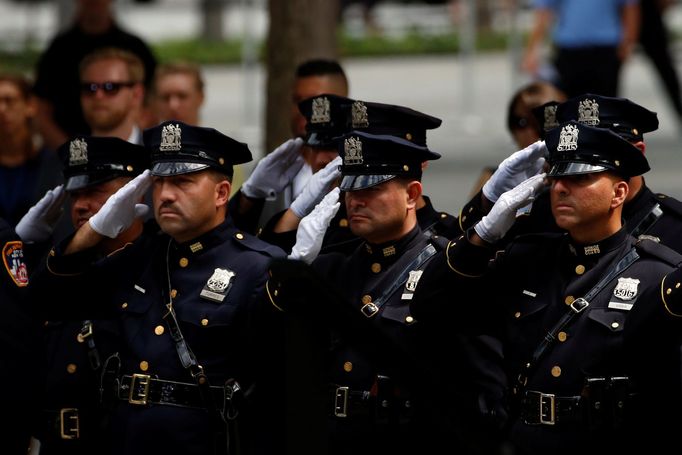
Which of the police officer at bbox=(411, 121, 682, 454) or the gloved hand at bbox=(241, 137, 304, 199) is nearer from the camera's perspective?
the police officer at bbox=(411, 121, 682, 454)

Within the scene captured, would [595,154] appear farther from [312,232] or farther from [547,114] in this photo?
[312,232]

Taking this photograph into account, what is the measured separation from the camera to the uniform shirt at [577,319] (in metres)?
5.03

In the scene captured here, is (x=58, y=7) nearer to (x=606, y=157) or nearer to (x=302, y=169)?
(x=302, y=169)

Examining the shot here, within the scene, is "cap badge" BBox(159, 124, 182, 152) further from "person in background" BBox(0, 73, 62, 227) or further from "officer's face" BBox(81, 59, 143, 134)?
"person in background" BBox(0, 73, 62, 227)

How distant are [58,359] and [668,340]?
2288 millimetres

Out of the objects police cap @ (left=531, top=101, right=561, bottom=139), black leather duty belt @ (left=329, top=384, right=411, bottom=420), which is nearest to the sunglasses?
police cap @ (left=531, top=101, right=561, bottom=139)

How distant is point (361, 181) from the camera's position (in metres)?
5.45

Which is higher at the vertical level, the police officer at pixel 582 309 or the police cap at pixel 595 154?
the police cap at pixel 595 154

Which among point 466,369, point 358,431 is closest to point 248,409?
point 358,431

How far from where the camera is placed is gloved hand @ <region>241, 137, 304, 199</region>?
21.1 ft

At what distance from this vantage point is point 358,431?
5.42 m

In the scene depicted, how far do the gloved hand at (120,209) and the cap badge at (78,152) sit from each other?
0.39 m

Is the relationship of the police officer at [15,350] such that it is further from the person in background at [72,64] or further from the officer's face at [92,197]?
the person in background at [72,64]

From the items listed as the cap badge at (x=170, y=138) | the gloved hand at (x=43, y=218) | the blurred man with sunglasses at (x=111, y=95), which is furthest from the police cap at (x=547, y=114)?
the blurred man with sunglasses at (x=111, y=95)
